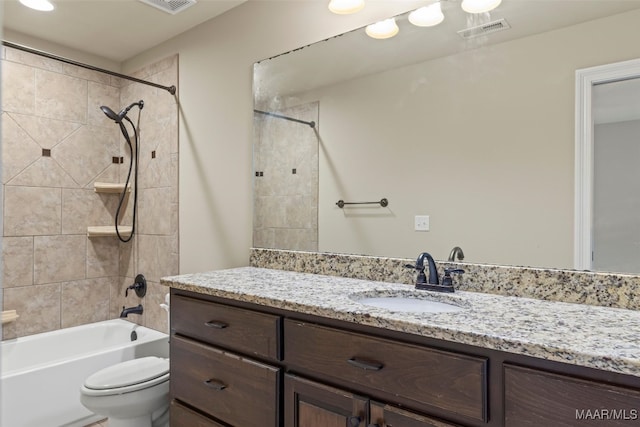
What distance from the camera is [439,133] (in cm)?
172

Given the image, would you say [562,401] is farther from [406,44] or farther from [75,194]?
[75,194]

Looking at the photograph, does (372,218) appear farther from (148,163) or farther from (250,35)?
(148,163)

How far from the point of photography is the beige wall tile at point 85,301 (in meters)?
3.03

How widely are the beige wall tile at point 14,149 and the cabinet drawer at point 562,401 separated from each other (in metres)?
3.14

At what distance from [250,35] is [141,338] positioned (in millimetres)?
2135

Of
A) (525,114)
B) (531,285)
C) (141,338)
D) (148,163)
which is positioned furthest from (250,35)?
(141,338)

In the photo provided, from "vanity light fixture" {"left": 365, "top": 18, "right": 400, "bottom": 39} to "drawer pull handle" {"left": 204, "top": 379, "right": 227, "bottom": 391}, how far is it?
163cm

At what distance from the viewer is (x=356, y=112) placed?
1969 millimetres

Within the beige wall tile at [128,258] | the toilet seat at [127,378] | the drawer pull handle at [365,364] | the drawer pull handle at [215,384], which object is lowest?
the toilet seat at [127,378]

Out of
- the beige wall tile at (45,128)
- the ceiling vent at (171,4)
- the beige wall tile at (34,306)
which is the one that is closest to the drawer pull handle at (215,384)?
the beige wall tile at (34,306)

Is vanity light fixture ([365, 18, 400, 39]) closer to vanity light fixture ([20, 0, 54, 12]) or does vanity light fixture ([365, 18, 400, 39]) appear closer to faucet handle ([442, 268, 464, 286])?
faucet handle ([442, 268, 464, 286])

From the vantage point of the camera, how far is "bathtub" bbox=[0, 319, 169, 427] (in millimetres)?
2146

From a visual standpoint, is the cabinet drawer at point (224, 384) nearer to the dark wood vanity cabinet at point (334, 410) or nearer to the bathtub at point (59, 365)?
the dark wood vanity cabinet at point (334, 410)

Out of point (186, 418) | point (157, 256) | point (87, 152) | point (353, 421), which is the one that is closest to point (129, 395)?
point (186, 418)
